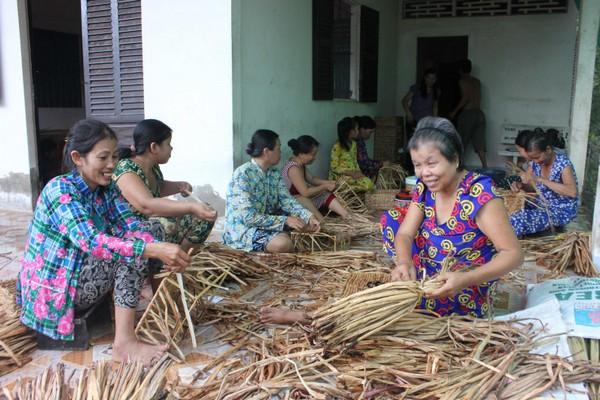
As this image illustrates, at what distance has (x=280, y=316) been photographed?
8.46 ft

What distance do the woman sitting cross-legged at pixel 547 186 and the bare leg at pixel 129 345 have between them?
312cm

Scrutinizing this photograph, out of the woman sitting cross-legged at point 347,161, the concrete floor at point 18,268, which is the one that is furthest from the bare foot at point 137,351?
the woman sitting cross-legged at point 347,161

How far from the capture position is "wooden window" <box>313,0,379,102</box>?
19.9ft

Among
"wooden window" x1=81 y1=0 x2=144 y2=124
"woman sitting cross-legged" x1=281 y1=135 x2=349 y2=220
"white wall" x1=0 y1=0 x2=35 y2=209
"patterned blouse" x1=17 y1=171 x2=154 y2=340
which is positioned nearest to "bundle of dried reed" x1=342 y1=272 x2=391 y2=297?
"patterned blouse" x1=17 y1=171 x2=154 y2=340

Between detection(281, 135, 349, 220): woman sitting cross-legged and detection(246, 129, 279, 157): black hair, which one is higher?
detection(246, 129, 279, 157): black hair

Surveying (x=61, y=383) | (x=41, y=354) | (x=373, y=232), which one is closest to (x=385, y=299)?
(x=61, y=383)

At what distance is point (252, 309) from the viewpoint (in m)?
2.83

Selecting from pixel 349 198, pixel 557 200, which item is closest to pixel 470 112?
pixel 349 198

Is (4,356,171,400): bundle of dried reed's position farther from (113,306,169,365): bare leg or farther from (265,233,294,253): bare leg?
(265,233,294,253): bare leg

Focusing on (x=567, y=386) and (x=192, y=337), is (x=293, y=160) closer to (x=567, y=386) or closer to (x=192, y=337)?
(x=192, y=337)

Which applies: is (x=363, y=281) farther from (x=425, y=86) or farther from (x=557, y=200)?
(x=425, y=86)

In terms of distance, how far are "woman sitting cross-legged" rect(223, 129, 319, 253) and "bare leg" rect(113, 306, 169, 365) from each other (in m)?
1.56

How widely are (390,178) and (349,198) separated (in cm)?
107

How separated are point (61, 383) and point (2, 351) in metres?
0.73
